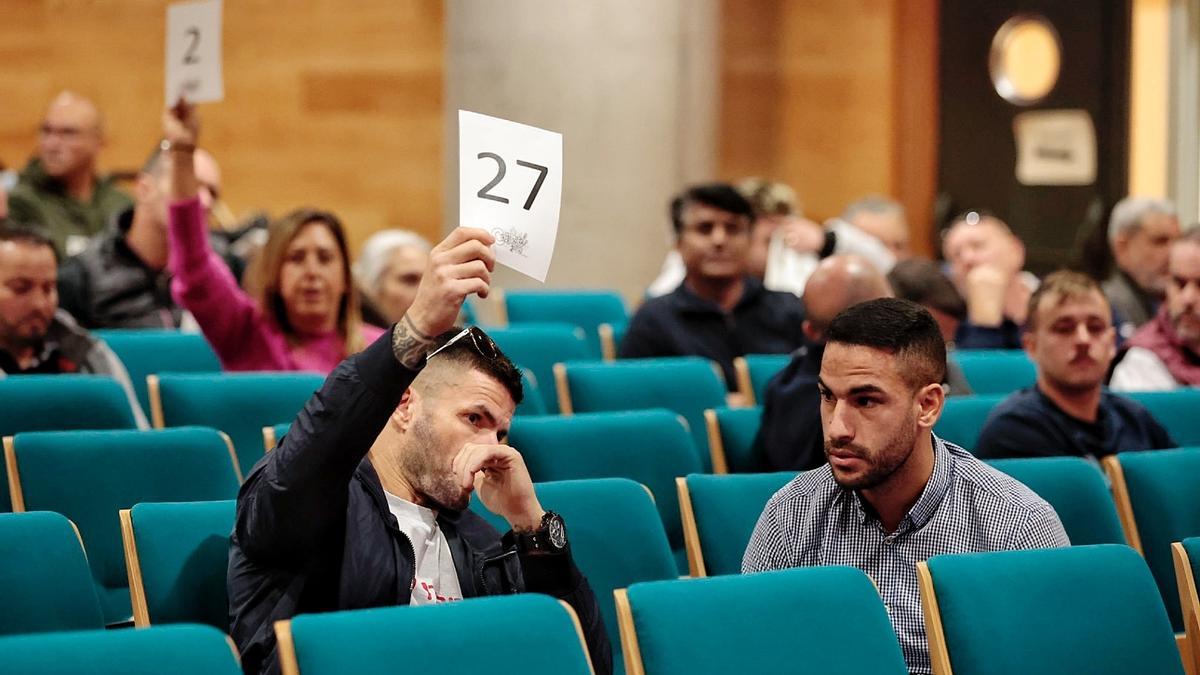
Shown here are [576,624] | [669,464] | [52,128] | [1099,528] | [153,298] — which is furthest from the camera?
[52,128]

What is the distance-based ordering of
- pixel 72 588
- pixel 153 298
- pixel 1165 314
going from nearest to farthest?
1. pixel 72 588
2. pixel 1165 314
3. pixel 153 298

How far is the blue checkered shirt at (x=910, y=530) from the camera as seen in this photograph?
3.19 m

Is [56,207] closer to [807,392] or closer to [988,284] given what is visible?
[988,284]

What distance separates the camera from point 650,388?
17.2 ft

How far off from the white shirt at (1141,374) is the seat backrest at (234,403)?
2887 millimetres

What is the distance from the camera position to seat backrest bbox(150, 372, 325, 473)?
460cm

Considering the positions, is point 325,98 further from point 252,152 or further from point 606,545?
point 606,545

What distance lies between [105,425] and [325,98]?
694cm

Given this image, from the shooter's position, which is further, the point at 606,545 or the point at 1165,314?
the point at 1165,314

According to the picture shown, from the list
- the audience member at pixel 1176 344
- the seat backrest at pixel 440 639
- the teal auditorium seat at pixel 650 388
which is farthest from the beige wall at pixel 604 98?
the seat backrest at pixel 440 639

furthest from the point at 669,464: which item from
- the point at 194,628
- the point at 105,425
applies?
the point at 194,628

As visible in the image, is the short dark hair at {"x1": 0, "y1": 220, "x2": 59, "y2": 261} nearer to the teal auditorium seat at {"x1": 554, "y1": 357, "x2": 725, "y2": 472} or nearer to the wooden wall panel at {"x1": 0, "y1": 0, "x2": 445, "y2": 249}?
the teal auditorium seat at {"x1": 554, "y1": 357, "x2": 725, "y2": 472}

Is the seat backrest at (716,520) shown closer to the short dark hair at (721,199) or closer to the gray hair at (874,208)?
the short dark hair at (721,199)

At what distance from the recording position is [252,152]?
1114 centimetres
